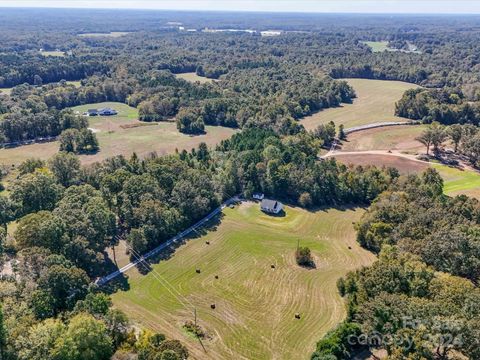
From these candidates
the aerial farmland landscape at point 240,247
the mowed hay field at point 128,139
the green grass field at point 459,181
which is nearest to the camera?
the aerial farmland landscape at point 240,247

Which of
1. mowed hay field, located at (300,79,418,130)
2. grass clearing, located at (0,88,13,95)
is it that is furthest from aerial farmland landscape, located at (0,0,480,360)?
grass clearing, located at (0,88,13,95)

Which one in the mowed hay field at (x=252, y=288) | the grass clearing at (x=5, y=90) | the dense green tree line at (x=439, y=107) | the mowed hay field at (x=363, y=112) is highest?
the dense green tree line at (x=439, y=107)

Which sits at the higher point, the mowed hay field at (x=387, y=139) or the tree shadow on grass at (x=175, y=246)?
the tree shadow on grass at (x=175, y=246)

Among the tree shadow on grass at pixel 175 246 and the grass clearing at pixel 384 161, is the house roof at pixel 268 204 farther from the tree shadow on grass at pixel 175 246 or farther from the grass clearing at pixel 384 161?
the grass clearing at pixel 384 161

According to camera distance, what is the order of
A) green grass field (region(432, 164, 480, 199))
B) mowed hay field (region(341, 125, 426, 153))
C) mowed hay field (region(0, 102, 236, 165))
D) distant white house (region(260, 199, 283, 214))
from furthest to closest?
mowed hay field (region(341, 125, 426, 153)) → mowed hay field (region(0, 102, 236, 165)) → green grass field (region(432, 164, 480, 199)) → distant white house (region(260, 199, 283, 214))

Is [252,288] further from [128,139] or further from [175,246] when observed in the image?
[128,139]

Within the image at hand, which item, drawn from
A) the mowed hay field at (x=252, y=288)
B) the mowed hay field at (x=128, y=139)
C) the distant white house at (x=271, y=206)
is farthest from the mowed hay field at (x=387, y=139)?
the mowed hay field at (x=252, y=288)

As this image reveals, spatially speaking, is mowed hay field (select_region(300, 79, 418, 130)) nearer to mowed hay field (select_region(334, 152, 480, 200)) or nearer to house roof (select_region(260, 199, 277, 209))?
mowed hay field (select_region(334, 152, 480, 200))

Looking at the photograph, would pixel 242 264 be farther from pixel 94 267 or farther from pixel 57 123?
pixel 57 123
